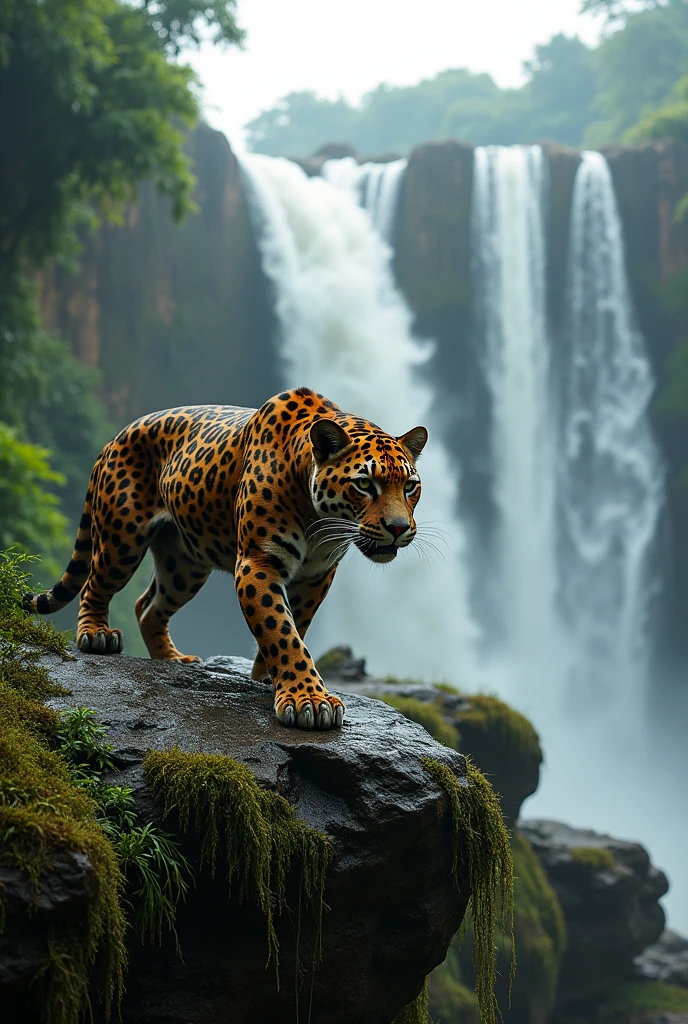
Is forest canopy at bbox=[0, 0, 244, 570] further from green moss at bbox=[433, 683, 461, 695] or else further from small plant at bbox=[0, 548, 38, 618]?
small plant at bbox=[0, 548, 38, 618]

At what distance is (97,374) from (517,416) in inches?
469

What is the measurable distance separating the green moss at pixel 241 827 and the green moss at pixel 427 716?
682cm

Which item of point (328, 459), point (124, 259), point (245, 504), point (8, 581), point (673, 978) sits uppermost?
point (124, 259)

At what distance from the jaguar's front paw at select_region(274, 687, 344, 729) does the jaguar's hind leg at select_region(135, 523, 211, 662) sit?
1.54 meters

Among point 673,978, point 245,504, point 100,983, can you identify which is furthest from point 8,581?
point 673,978

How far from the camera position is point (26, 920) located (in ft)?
9.15

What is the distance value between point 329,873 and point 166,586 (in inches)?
95.1

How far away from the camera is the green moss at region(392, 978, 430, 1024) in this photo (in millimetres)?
4750

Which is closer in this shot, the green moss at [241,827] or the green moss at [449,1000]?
the green moss at [241,827]

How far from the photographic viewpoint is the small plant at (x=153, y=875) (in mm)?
3389

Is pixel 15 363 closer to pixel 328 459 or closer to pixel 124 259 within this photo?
pixel 124 259

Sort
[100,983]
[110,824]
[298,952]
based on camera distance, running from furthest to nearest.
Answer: [298,952] → [110,824] → [100,983]

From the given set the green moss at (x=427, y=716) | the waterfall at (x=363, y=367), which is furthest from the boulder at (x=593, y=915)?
the waterfall at (x=363, y=367)

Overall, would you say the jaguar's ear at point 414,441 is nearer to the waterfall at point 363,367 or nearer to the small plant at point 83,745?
the small plant at point 83,745
